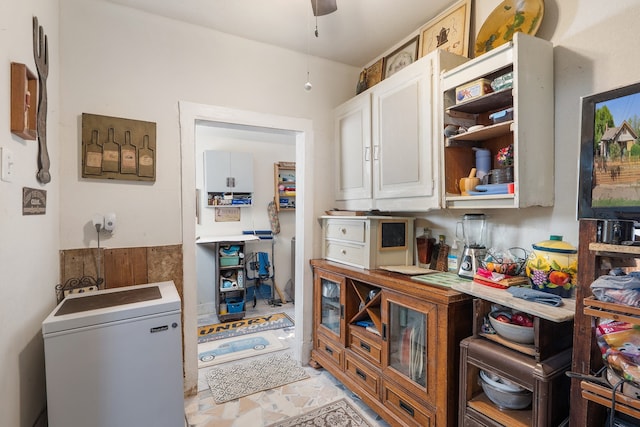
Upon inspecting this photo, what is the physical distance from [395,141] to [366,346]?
4.60ft

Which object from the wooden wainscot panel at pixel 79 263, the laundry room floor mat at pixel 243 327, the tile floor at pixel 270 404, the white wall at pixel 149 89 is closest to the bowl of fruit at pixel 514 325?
the tile floor at pixel 270 404

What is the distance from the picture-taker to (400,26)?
2.21 m

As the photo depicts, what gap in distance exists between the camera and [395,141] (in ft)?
6.74

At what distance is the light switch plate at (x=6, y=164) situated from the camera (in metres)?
1.12

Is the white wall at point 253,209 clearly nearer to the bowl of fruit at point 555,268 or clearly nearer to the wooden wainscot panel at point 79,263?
the wooden wainscot panel at point 79,263

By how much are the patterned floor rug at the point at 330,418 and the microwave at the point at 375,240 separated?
3.15ft

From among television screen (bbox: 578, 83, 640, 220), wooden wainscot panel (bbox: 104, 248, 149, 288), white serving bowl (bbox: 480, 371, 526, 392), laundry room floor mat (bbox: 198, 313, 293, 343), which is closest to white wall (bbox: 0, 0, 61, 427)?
wooden wainscot panel (bbox: 104, 248, 149, 288)

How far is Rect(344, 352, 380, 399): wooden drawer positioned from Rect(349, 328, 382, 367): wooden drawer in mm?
56

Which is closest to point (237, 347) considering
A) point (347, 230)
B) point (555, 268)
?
point (347, 230)

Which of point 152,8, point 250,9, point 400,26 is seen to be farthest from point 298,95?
point 152,8

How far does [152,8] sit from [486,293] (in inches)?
104

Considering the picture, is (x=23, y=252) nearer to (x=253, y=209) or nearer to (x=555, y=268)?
(x=555, y=268)

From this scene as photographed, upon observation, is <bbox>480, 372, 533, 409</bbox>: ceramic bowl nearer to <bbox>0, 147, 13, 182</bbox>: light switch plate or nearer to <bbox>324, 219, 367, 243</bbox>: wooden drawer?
<bbox>324, 219, 367, 243</bbox>: wooden drawer

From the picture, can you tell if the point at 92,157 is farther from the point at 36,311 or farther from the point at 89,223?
the point at 36,311
